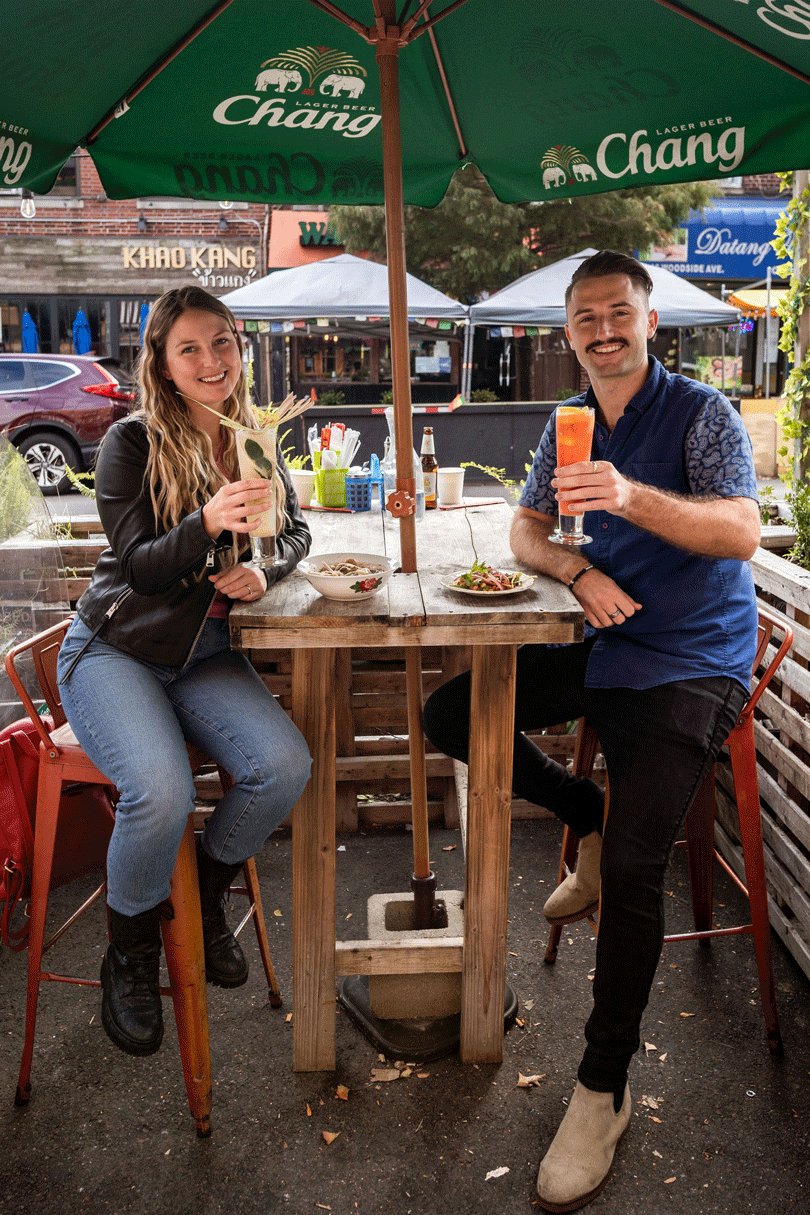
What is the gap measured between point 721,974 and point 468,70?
263 centimetres

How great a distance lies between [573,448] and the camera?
6.57ft

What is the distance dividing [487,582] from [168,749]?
2.56 ft

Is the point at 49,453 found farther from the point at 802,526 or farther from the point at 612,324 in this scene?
the point at 612,324

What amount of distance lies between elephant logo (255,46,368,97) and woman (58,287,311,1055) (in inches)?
28.2

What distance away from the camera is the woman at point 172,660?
1.92 m

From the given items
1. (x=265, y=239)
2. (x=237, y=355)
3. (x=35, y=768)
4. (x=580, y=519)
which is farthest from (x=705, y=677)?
(x=265, y=239)

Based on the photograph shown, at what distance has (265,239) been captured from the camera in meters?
15.9

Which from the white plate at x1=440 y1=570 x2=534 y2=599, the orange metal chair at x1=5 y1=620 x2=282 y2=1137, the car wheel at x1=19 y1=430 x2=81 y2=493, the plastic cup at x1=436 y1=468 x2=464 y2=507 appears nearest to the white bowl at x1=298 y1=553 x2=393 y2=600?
the white plate at x1=440 y1=570 x2=534 y2=599

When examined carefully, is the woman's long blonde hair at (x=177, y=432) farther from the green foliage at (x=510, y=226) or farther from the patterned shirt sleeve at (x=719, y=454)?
the green foliage at (x=510, y=226)

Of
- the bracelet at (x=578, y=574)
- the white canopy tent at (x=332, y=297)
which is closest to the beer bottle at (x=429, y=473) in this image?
the bracelet at (x=578, y=574)

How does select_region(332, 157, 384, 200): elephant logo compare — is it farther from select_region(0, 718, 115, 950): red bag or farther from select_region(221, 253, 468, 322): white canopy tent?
select_region(221, 253, 468, 322): white canopy tent

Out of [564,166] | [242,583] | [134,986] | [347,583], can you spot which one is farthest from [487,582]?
[564,166]

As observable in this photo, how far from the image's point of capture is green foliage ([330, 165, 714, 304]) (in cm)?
1248

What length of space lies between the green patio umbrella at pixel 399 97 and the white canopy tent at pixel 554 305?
25.3ft
